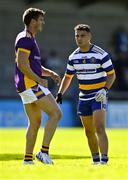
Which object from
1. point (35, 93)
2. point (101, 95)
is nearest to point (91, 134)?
point (101, 95)

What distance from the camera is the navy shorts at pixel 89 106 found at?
1203cm

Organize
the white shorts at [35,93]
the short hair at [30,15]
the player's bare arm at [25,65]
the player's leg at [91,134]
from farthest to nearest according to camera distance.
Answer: the player's leg at [91,134], the short hair at [30,15], the white shorts at [35,93], the player's bare arm at [25,65]

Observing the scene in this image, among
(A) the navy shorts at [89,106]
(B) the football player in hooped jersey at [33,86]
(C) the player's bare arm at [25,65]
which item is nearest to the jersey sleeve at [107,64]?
(A) the navy shorts at [89,106]

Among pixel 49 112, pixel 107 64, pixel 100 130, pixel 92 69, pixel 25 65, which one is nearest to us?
pixel 25 65

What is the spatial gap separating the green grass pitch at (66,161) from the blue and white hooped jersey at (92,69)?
3.72 feet

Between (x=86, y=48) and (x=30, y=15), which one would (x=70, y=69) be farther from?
(x=30, y=15)

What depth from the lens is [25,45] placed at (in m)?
11.6

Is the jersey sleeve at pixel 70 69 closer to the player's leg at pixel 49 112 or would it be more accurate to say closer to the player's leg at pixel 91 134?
the player's leg at pixel 91 134

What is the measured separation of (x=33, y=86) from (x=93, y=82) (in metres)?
0.97

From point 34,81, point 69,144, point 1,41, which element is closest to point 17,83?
point 34,81

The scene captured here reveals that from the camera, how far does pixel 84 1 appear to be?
120 ft

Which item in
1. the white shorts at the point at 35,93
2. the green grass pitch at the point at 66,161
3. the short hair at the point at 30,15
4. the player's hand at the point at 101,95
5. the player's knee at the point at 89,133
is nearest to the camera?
the green grass pitch at the point at 66,161

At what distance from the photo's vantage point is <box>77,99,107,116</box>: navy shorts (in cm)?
1203

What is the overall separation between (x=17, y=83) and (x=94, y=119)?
1.24 metres
